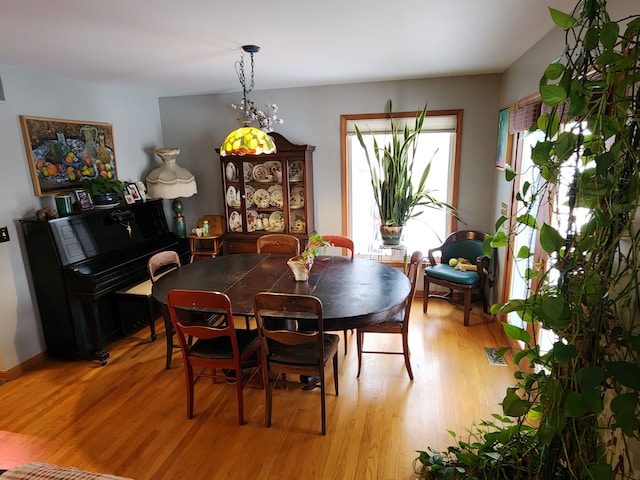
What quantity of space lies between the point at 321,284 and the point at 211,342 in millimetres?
819

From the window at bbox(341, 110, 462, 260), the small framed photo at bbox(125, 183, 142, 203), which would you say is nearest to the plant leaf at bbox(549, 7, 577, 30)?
the window at bbox(341, 110, 462, 260)

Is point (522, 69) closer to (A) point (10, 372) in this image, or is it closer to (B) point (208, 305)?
(B) point (208, 305)

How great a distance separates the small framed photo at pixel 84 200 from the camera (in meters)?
3.25

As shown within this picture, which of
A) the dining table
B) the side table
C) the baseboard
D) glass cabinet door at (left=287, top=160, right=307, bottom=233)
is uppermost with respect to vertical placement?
glass cabinet door at (left=287, top=160, right=307, bottom=233)

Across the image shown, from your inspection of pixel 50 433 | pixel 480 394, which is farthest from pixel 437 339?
pixel 50 433

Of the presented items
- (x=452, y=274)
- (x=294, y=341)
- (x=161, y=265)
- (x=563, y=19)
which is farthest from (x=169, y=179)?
(x=563, y=19)

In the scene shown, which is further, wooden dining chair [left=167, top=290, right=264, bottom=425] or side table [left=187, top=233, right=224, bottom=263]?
side table [left=187, top=233, right=224, bottom=263]

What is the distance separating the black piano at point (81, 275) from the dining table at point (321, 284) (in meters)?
0.68

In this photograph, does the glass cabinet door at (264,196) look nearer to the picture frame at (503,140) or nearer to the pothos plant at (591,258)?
the picture frame at (503,140)

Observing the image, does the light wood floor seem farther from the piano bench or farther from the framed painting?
the framed painting

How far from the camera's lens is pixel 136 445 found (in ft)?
7.25

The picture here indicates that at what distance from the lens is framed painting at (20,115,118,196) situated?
304 centimetres

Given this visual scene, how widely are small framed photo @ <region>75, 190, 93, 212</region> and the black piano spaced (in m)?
0.06

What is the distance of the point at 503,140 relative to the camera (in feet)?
11.3
